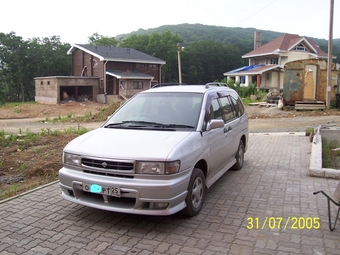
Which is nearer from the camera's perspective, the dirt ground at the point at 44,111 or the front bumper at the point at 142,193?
the front bumper at the point at 142,193

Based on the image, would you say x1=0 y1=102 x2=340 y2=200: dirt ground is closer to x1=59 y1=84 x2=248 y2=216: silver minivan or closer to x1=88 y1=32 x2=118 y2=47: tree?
x1=59 y1=84 x2=248 y2=216: silver minivan

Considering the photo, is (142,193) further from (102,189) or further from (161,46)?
(161,46)

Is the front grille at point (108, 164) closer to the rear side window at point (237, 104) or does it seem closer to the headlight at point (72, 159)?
the headlight at point (72, 159)

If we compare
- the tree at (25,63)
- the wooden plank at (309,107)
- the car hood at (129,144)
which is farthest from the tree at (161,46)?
the car hood at (129,144)

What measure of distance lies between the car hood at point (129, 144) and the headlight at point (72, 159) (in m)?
0.05

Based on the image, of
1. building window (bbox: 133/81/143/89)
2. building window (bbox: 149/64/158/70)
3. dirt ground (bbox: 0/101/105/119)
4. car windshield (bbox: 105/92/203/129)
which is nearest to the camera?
car windshield (bbox: 105/92/203/129)

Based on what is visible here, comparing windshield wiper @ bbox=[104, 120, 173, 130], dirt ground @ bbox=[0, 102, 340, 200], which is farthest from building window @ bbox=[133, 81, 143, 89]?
windshield wiper @ bbox=[104, 120, 173, 130]

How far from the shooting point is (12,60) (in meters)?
50.4

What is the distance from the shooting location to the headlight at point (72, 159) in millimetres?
4255

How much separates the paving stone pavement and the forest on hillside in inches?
1540

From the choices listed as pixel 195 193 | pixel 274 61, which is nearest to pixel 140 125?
pixel 195 193

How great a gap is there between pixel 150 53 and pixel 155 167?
65009 mm

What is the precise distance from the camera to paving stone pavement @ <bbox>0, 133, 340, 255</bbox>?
144 inches
